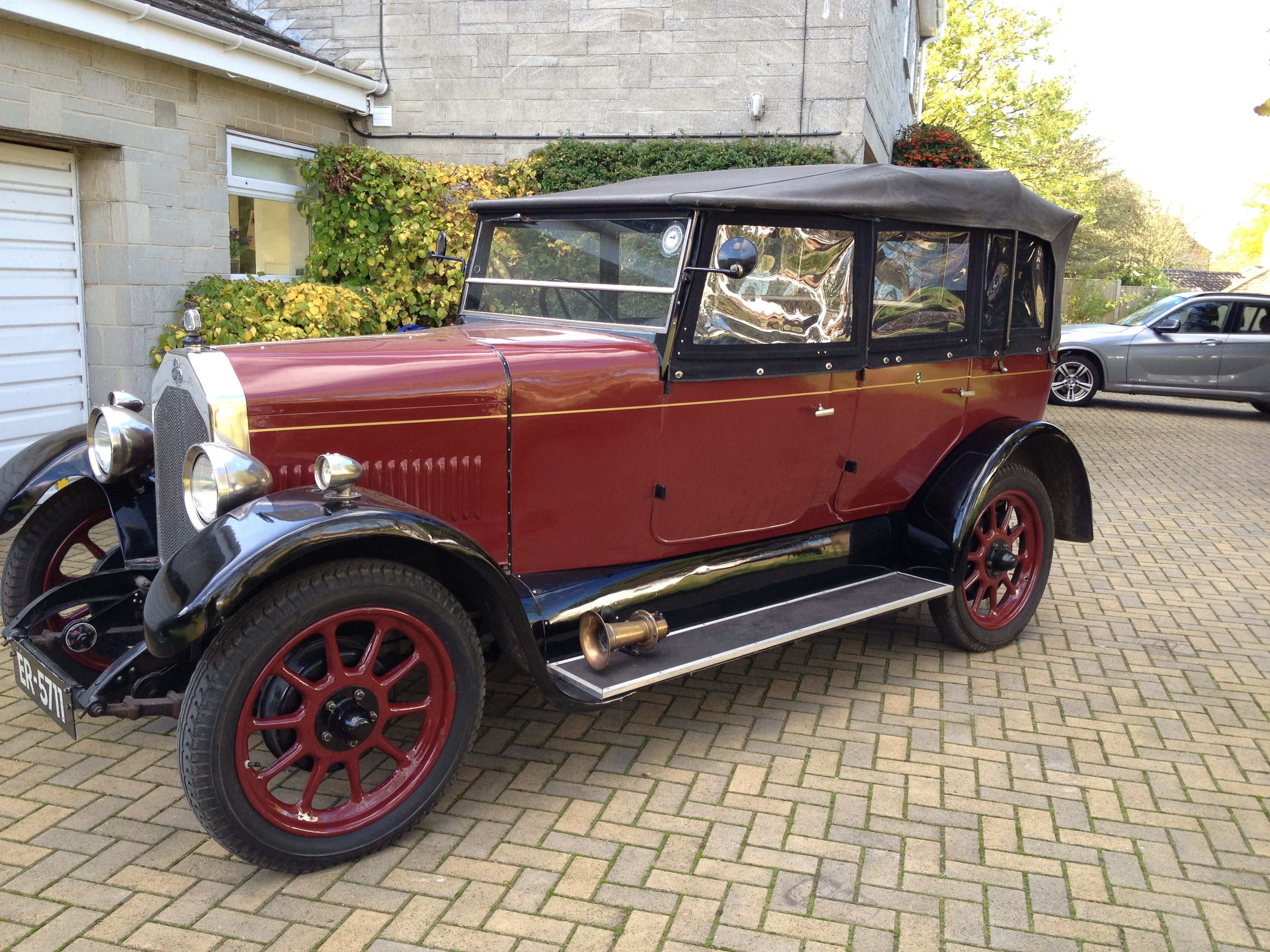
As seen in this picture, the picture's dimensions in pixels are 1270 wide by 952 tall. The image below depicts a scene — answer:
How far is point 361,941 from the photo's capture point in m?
2.31

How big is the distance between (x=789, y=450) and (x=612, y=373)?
819 mm

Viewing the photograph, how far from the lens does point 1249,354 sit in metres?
12.3

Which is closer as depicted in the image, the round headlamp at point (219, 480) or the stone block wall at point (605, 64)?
the round headlamp at point (219, 480)

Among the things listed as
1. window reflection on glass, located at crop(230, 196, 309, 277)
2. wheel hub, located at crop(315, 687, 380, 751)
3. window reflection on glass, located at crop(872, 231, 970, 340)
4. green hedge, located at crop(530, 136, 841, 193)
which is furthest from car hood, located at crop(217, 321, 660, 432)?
green hedge, located at crop(530, 136, 841, 193)

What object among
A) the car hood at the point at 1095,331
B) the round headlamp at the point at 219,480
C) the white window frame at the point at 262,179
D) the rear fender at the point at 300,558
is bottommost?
the rear fender at the point at 300,558

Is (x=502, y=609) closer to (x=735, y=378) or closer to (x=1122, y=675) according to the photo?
(x=735, y=378)

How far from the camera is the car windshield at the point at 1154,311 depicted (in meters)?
12.7

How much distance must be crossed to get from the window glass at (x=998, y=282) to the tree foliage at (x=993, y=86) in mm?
23513

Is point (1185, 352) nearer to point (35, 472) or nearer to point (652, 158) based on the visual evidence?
point (652, 158)

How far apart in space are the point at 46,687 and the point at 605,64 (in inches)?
313

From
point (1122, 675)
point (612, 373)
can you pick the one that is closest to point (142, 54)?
point (612, 373)

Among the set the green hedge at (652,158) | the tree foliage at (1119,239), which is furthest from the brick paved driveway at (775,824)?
the tree foliage at (1119,239)

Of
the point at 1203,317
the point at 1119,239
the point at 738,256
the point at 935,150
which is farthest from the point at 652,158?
the point at 1119,239

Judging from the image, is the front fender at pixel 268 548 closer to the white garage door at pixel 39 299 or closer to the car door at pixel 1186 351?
the white garage door at pixel 39 299
